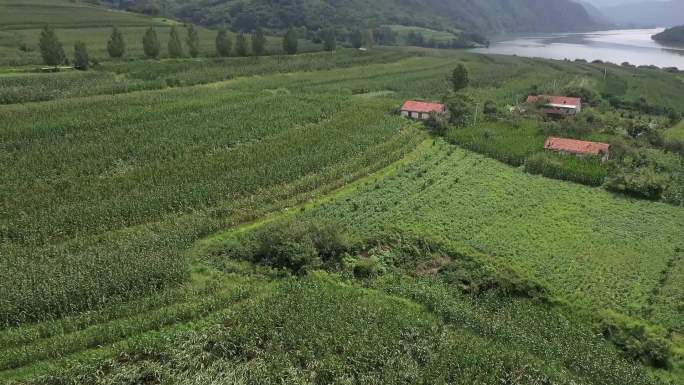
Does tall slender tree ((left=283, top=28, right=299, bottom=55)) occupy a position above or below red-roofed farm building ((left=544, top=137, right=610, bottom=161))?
above

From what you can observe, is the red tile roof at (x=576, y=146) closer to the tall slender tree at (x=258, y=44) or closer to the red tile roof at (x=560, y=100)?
the red tile roof at (x=560, y=100)

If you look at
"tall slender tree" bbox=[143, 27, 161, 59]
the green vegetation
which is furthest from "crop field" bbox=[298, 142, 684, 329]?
"tall slender tree" bbox=[143, 27, 161, 59]

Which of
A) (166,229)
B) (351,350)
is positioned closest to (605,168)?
(351,350)

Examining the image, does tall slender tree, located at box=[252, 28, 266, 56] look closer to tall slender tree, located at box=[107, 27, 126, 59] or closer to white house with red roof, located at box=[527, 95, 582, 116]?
tall slender tree, located at box=[107, 27, 126, 59]

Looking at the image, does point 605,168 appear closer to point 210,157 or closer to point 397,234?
point 397,234

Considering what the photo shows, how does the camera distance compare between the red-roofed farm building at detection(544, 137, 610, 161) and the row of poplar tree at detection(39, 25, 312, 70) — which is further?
the row of poplar tree at detection(39, 25, 312, 70)

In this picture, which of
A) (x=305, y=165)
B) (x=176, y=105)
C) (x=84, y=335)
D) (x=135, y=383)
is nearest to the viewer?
(x=135, y=383)
